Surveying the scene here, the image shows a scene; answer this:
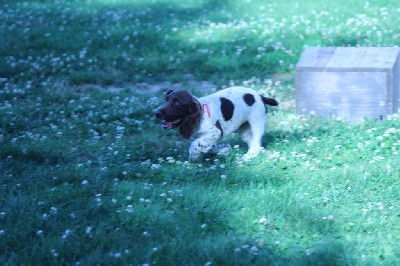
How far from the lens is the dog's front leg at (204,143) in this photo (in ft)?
22.4

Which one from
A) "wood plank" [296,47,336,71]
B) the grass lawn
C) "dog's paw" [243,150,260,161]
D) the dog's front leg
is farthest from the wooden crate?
the dog's front leg

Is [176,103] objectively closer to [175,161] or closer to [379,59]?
[175,161]

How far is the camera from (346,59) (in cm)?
853

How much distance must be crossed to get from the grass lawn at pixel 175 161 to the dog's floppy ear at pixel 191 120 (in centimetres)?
27

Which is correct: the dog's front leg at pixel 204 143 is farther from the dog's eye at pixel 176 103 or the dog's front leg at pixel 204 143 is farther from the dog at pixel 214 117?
the dog's eye at pixel 176 103

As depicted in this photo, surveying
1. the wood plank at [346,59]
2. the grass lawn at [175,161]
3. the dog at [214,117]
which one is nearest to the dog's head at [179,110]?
the dog at [214,117]

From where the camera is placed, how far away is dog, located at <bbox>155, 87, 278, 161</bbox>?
6645mm

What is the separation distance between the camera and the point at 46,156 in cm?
737

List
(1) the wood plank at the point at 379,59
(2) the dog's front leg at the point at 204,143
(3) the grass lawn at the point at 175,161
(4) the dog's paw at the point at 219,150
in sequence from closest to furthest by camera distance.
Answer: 1. (3) the grass lawn at the point at 175,161
2. (2) the dog's front leg at the point at 204,143
3. (4) the dog's paw at the point at 219,150
4. (1) the wood plank at the point at 379,59

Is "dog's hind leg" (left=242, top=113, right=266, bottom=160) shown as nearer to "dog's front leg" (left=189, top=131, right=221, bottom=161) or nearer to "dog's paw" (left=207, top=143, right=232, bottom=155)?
"dog's paw" (left=207, top=143, right=232, bottom=155)

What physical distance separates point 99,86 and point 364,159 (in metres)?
4.74

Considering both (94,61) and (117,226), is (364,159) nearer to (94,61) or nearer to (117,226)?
(117,226)

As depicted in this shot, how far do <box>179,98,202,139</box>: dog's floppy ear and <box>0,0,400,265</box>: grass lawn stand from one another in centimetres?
27

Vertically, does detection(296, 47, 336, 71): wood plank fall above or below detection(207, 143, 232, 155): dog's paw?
above
